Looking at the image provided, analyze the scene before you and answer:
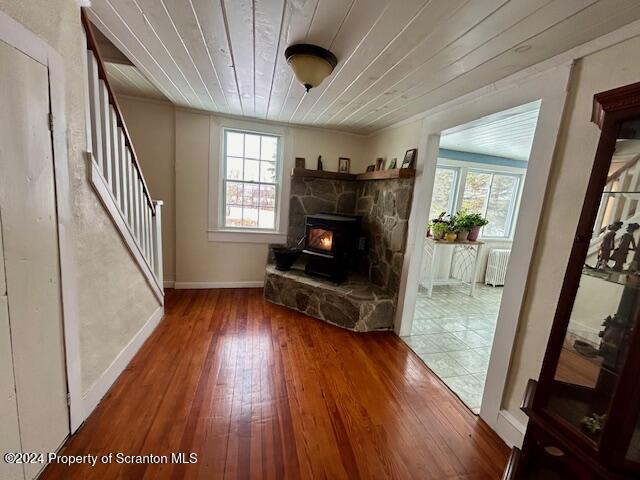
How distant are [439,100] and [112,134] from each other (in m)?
2.52

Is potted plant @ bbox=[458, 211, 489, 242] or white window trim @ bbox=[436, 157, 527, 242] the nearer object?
potted plant @ bbox=[458, 211, 489, 242]

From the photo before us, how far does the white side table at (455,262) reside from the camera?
4090 mm

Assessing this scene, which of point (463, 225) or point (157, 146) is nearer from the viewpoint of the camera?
point (157, 146)

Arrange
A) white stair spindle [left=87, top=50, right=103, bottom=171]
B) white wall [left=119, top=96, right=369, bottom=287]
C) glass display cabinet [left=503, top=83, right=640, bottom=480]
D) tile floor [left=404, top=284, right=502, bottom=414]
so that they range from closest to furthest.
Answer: glass display cabinet [left=503, top=83, right=640, bottom=480], white stair spindle [left=87, top=50, right=103, bottom=171], tile floor [left=404, top=284, right=502, bottom=414], white wall [left=119, top=96, right=369, bottom=287]

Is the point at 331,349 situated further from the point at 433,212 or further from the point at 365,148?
the point at 433,212

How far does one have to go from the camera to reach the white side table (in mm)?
4090

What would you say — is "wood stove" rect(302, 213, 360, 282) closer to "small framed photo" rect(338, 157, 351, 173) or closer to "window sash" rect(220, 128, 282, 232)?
"window sash" rect(220, 128, 282, 232)

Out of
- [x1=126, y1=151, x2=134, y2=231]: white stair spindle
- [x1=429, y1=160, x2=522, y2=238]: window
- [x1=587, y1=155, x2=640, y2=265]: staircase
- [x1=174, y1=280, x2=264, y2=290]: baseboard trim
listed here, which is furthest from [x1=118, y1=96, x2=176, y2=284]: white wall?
[x1=429, y1=160, x2=522, y2=238]: window

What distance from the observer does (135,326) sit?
214 centimetres

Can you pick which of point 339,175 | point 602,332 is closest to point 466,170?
point 339,175

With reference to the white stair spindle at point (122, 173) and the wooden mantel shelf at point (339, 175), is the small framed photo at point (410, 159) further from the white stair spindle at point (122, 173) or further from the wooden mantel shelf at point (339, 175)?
the white stair spindle at point (122, 173)

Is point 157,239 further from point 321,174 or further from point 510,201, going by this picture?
point 510,201

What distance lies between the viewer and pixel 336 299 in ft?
9.27

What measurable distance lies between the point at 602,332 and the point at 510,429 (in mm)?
975
